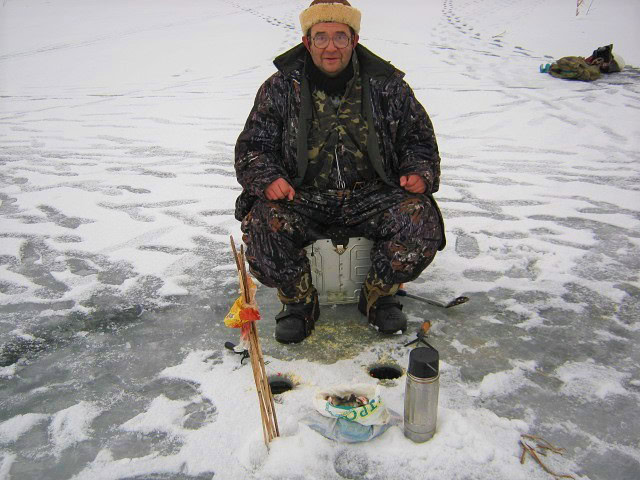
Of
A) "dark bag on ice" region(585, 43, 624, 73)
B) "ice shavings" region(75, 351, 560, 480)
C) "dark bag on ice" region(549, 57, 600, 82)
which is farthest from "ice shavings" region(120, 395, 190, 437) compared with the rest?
"dark bag on ice" region(585, 43, 624, 73)

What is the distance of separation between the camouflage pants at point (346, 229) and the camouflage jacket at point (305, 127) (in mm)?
105

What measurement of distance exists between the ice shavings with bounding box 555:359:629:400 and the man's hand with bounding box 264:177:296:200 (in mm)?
1304

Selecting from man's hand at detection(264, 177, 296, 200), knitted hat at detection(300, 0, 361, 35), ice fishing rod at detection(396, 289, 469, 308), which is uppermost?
knitted hat at detection(300, 0, 361, 35)

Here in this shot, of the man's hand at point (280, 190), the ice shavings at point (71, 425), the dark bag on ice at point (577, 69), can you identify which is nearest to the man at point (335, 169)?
the man's hand at point (280, 190)

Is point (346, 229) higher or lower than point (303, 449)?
higher

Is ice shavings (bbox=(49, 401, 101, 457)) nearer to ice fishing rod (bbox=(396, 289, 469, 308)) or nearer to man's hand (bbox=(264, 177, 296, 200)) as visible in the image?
man's hand (bbox=(264, 177, 296, 200))

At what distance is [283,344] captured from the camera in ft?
8.00

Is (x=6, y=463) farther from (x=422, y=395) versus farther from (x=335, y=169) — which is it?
(x=335, y=169)

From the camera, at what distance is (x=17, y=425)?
6.47 ft

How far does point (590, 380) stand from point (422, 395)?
810 millimetres

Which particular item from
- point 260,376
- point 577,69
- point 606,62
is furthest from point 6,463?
point 606,62

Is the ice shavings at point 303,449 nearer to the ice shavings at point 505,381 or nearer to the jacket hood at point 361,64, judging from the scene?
the ice shavings at point 505,381

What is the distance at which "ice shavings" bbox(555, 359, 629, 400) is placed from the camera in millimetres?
2051

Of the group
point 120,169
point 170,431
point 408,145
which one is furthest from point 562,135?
point 170,431
